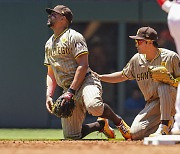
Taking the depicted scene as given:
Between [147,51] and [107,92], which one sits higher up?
[147,51]

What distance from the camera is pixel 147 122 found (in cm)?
885

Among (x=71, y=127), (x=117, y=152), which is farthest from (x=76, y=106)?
(x=117, y=152)

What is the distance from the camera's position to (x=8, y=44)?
15.7 meters

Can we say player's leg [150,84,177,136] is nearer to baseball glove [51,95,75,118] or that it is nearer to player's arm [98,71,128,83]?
player's arm [98,71,128,83]

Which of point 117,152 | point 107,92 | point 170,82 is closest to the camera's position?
point 117,152

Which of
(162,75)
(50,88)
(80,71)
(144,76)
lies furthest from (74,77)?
(162,75)

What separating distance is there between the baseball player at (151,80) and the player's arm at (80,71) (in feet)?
1.48

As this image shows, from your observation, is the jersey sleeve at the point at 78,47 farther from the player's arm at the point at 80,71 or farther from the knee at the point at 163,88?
the knee at the point at 163,88

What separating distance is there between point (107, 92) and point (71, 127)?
6.59 metres

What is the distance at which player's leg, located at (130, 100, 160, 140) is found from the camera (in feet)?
28.8

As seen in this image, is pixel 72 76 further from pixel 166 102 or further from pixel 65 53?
pixel 166 102

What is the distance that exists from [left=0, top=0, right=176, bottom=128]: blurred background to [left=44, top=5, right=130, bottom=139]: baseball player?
6.52 m

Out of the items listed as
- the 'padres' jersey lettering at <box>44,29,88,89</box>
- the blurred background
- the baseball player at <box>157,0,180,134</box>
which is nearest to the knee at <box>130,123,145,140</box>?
the 'padres' jersey lettering at <box>44,29,88,89</box>

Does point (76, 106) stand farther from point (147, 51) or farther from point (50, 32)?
point (50, 32)
